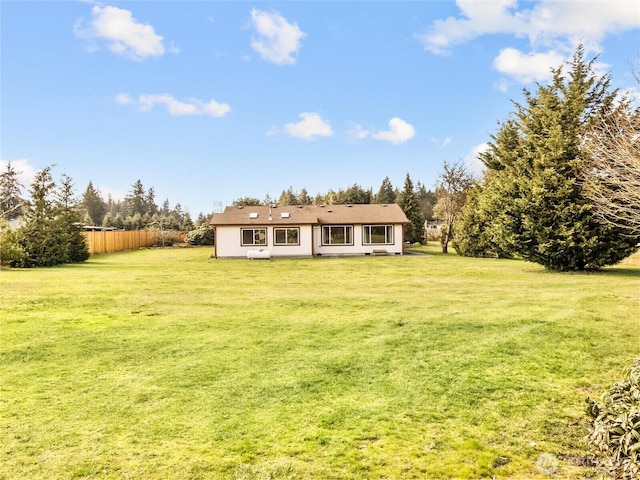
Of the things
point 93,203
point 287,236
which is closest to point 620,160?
point 287,236

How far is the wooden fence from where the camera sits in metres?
28.0

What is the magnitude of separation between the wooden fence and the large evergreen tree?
73.3ft

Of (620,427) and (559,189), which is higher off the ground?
(559,189)

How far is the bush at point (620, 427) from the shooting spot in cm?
310

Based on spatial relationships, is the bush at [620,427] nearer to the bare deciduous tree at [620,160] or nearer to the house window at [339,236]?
the bare deciduous tree at [620,160]

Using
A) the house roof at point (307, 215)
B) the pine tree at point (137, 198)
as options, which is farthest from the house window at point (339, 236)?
the pine tree at point (137, 198)

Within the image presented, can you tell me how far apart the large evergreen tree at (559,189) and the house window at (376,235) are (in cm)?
1008

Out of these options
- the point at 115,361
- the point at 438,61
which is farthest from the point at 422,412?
the point at 438,61

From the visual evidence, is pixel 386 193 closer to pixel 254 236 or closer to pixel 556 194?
pixel 254 236

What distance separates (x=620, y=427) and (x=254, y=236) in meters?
23.9

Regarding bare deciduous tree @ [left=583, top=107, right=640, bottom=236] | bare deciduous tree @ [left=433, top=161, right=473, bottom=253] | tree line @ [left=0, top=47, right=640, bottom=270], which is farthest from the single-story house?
bare deciduous tree @ [left=583, top=107, right=640, bottom=236]

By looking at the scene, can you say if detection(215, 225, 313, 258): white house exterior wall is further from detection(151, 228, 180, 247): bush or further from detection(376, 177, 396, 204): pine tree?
detection(376, 177, 396, 204): pine tree

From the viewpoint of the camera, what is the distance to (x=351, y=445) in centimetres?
342

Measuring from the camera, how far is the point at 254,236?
→ 26.3 m
